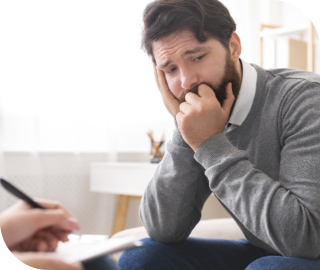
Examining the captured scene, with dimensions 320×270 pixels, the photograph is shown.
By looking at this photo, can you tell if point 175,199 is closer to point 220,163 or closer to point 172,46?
point 220,163

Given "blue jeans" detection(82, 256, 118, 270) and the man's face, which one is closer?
"blue jeans" detection(82, 256, 118, 270)

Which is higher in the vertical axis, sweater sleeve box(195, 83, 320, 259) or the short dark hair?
the short dark hair

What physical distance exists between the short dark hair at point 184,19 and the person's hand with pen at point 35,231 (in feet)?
2.21

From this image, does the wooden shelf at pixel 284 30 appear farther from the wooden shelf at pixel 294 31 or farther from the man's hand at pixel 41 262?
the man's hand at pixel 41 262

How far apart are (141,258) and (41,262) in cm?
57

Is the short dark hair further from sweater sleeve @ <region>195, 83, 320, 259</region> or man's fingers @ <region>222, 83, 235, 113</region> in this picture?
sweater sleeve @ <region>195, 83, 320, 259</region>

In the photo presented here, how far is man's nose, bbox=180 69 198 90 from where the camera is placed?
96 centimetres

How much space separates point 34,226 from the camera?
374 millimetres

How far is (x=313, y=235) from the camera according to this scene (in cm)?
71

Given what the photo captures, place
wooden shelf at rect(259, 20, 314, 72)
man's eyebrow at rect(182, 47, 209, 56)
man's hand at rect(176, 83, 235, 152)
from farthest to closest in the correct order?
wooden shelf at rect(259, 20, 314, 72) → man's eyebrow at rect(182, 47, 209, 56) → man's hand at rect(176, 83, 235, 152)

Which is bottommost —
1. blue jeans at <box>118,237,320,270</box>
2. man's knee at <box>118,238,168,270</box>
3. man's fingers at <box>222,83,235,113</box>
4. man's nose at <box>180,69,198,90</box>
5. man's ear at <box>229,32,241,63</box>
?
blue jeans at <box>118,237,320,270</box>

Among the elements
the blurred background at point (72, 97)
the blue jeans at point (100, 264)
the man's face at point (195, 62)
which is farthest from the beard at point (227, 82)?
the blue jeans at point (100, 264)

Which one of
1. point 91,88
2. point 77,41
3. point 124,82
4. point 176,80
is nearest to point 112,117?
point 124,82

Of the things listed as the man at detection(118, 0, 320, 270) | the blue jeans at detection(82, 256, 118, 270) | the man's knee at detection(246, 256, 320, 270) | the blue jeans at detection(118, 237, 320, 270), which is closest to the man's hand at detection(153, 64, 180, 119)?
the man at detection(118, 0, 320, 270)
